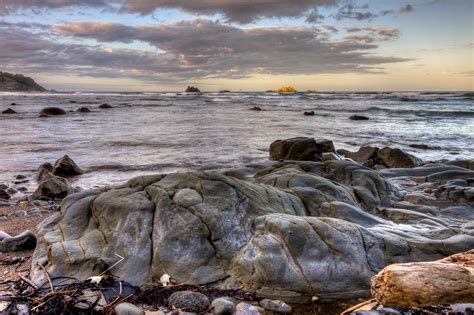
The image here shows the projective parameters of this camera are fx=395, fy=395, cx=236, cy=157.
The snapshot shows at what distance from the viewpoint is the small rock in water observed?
3596 millimetres

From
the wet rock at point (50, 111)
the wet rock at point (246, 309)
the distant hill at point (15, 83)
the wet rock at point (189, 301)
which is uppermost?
the distant hill at point (15, 83)

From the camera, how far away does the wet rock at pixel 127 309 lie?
3.40 m

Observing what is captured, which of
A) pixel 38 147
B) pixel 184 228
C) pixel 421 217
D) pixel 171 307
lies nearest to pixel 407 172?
pixel 421 217

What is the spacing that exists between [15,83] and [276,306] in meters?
138

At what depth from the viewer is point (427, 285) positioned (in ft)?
8.70

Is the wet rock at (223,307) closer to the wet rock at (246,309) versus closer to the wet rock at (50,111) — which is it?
the wet rock at (246,309)

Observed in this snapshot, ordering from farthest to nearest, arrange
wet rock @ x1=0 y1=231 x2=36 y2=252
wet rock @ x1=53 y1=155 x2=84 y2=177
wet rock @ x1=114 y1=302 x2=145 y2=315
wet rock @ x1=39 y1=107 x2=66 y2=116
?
1. wet rock @ x1=39 y1=107 x2=66 y2=116
2. wet rock @ x1=53 y1=155 x2=84 y2=177
3. wet rock @ x1=0 y1=231 x2=36 y2=252
4. wet rock @ x1=114 y1=302 x2=145 y2=315

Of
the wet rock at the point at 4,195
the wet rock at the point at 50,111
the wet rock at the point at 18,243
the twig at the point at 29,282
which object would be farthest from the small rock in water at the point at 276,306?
the wet rock at the point at 50,111

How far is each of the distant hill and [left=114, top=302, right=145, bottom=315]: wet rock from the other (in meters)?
131

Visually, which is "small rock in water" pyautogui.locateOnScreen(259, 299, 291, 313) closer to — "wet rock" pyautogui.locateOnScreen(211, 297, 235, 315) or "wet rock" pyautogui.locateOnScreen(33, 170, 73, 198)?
"wet rock" pyautogui.locateOnScreen(211, 297, 235, 315)

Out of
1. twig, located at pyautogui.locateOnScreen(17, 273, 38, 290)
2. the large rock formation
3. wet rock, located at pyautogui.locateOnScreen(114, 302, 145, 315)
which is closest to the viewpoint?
wet rock, located at pyautogui.locateOnScreen(114, 302, 145, 315)

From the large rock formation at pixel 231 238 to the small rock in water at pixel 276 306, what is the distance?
0.15 m

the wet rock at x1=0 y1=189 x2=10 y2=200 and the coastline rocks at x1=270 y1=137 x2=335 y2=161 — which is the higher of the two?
the coastline rocks at x1=270 y1=137 x2=335 y2=161

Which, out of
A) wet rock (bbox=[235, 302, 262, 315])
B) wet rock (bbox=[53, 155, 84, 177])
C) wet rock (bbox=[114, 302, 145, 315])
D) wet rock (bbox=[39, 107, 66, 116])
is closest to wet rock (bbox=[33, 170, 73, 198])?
wet rock (bbox=[53, 155, 84, 177])
